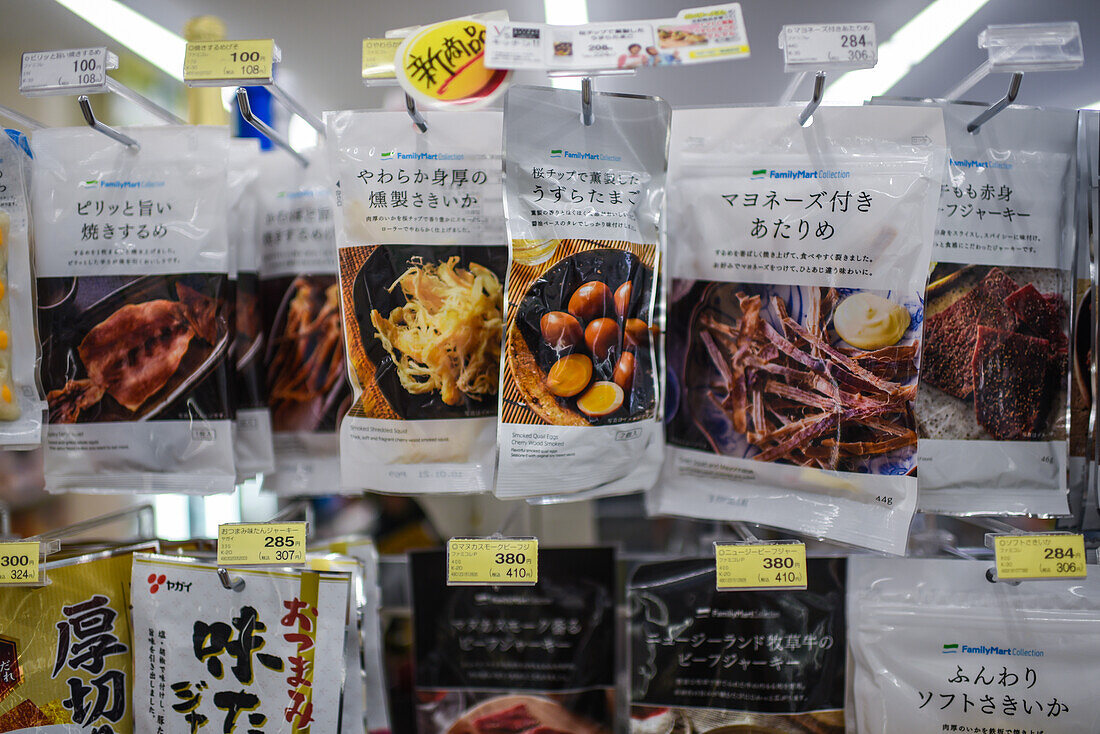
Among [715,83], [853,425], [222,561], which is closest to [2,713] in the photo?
[222,561]

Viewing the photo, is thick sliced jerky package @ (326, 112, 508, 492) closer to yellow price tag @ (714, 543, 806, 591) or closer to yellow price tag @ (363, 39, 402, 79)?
yellow price tag @ (363, 39, 402, 79)

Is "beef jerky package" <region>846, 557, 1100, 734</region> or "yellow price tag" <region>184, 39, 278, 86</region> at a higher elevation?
"yellow price tag" <region>184, 39, 278, 86</region>

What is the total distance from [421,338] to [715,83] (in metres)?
0.82

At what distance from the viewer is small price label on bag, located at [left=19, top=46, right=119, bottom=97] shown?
3.01ft

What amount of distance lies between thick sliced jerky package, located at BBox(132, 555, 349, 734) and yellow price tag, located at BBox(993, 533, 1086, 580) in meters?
0.99

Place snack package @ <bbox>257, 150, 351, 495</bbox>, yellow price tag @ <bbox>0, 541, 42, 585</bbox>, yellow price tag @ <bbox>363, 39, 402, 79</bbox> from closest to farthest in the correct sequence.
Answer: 1. yellow price tag @ <bbox>363, 39, 402, 79</bbox>
2. yellow price tag @ <bbox>0, 541, 42, 585</bbox>
3. snack package @ <bbox>257, 150, 351, 495</bbox>

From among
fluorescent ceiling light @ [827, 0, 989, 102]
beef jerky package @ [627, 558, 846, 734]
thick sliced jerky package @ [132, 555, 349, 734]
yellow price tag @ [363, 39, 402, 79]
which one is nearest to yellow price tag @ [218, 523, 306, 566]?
thick sliced jerky package @ [132, 555, 349, 734]

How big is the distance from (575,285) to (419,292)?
9.3 inches

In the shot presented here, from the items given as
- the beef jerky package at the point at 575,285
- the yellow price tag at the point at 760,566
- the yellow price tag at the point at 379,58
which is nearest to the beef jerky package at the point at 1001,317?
the yellow price tag at the point at 760,566

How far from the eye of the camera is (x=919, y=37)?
114cm

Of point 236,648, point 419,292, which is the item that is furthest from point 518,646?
point 419,292

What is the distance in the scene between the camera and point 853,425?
3.00ft

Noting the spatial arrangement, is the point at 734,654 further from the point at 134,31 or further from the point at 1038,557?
the point at 134,31

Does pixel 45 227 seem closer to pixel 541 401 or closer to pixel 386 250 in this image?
pixel 386 250
